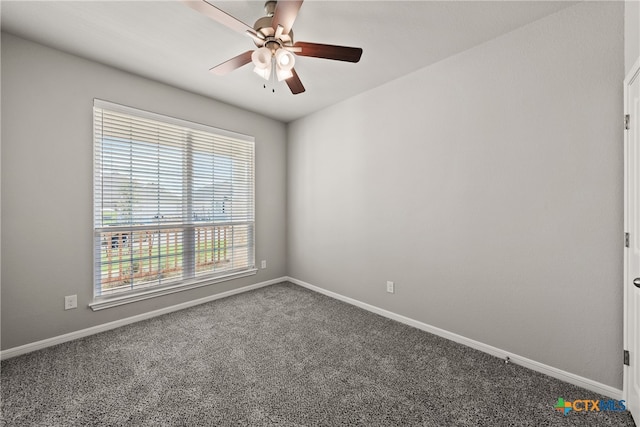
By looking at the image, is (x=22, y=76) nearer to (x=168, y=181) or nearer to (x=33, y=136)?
(x=33, y=136)

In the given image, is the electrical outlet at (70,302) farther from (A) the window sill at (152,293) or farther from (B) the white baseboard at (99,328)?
(B) the white baseboard at (99,328)

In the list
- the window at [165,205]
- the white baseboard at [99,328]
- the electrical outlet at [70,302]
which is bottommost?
the white baseboard at [99,328]

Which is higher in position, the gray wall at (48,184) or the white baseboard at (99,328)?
the gray wall at (48,184)

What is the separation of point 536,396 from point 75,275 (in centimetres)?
380

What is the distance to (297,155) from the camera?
13.1ft

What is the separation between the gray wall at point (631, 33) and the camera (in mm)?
1443

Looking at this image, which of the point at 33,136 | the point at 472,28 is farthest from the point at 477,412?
the point at 33,136

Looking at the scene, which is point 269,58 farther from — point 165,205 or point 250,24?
point 165,205

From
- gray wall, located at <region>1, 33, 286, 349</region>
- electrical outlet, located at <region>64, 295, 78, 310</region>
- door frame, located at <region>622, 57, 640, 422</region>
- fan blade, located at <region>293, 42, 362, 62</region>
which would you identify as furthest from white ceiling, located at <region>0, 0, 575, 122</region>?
electrical outlet, located at <region>64, 295, 78, 310</region>

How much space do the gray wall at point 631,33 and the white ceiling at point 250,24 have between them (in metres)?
0.36

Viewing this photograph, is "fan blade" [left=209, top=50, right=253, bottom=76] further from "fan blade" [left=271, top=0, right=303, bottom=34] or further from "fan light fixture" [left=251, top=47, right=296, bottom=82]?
"fan blade" [left=271, top=0, right=303, bottom=34]

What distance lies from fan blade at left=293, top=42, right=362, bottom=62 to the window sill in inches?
111

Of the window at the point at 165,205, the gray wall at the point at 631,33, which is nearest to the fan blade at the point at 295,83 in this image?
the window at the point at 165,205

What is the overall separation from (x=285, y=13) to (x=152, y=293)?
9.72 ft
